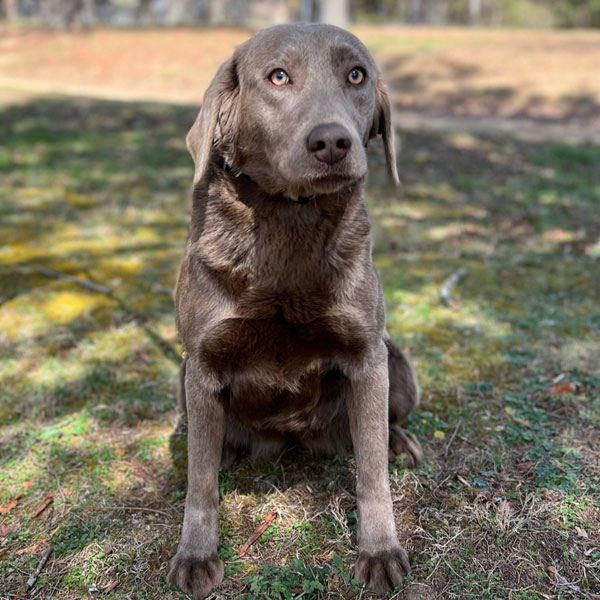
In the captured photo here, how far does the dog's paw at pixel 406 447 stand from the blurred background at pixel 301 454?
68 mm

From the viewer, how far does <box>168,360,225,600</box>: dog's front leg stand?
2445mm

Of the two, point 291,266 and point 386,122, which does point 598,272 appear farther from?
point 291,266

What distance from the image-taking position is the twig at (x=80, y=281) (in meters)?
4.91

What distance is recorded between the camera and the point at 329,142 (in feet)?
6.79

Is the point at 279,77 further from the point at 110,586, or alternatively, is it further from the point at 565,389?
the point at 565,389

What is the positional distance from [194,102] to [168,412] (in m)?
12.6

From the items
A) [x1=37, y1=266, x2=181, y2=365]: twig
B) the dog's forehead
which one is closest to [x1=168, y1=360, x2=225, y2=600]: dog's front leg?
the dog's forehead

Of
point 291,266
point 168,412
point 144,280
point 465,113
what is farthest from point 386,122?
point 465,113

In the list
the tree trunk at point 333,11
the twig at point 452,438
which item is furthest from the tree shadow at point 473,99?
the twig at point 452,438

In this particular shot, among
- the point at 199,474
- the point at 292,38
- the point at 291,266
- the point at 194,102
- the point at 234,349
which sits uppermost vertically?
the point at 292,38

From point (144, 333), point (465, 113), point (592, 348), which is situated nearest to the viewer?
point (592, 348)

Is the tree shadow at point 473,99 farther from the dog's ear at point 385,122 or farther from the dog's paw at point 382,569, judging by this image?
the dog's paw at point 382,569

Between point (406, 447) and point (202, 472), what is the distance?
981 mm

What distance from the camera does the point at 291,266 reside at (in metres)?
2.37
